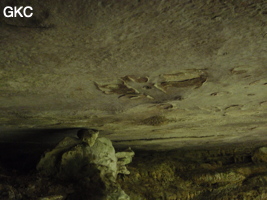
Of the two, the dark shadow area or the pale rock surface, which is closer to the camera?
the pale rock surface

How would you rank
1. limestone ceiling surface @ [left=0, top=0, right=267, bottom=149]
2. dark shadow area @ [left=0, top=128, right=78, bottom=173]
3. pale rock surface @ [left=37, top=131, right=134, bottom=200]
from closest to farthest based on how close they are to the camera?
limestone ceiling surface @ [left=0, top=0, right=267, bottom=149] < pale rock surface @ [left=37, top=131, right=134, bottom=200] < dark shadow area @ [left=0, top=128, right=78, bottom=173]

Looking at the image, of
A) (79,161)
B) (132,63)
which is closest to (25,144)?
(79,161)

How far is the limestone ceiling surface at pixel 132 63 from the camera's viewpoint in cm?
146

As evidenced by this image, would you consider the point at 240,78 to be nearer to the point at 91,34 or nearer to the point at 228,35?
the point at 228,35

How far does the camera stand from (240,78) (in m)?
2.39

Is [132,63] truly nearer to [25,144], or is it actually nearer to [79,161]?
[79,161]

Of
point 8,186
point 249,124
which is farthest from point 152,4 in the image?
point 249,124

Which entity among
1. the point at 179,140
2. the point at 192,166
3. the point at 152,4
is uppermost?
the point at 152,4

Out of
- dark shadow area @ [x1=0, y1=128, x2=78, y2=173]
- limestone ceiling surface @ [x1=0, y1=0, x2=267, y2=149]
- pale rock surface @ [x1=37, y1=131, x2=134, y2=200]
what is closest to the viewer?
limestone ceiling surface @ [x1=0, y1=0, x2=267, y2=149]

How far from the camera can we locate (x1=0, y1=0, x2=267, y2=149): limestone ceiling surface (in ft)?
4.78

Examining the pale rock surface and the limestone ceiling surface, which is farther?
the pale rock surface

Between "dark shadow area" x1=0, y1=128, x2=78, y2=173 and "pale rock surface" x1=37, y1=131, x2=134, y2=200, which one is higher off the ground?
"dark shadow area" x1=0, y1=128, x2=78, y2=173

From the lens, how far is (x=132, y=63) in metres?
2.03

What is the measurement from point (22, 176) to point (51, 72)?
182 cm
